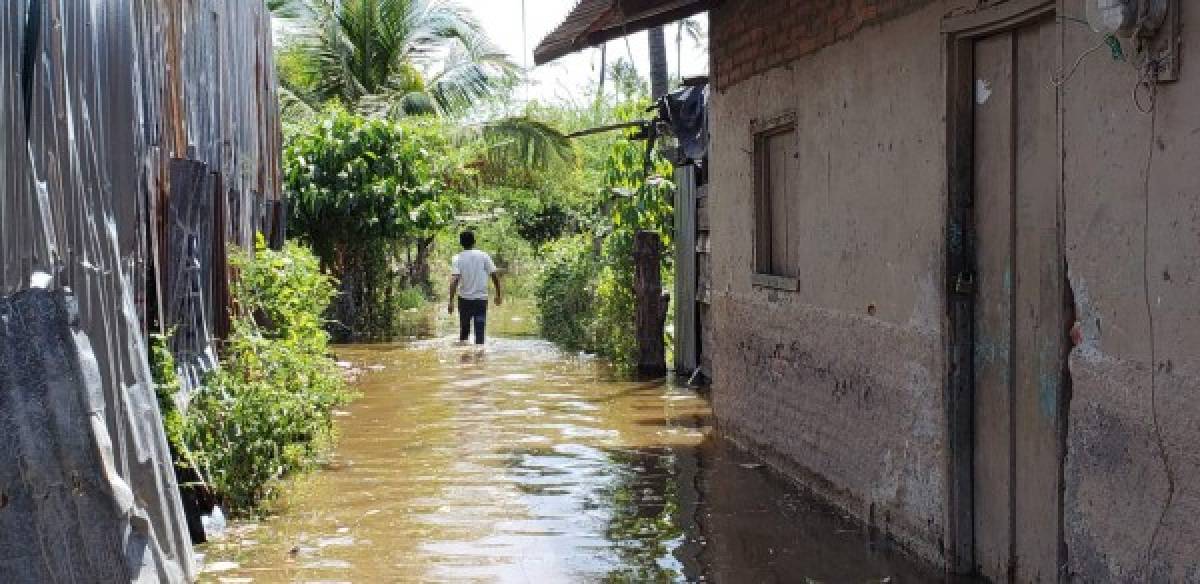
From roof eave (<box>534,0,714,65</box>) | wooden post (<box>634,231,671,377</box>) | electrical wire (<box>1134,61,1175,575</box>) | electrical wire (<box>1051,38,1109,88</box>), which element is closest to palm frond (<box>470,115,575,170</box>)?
wooden post (<box>634,231,671,377</box>)

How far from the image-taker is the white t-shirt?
60.4ft

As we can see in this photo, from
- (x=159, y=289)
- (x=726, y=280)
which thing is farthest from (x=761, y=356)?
(x=159, y=289)

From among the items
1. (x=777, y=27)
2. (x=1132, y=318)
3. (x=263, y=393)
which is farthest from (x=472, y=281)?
(x=1132, y=318)

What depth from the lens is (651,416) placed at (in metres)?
12.2

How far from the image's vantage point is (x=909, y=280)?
6988mm

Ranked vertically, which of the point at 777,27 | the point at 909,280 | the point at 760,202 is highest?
the point at 777,27

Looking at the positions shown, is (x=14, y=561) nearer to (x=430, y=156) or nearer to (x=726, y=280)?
(x=726, y=280)

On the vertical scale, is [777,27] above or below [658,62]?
below

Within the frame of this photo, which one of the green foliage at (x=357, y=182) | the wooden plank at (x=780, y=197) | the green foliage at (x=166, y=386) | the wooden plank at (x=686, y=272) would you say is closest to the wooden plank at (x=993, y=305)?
the wooden plank at (x=780, y=197)

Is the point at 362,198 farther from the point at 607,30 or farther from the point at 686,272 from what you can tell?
the point at 607,30

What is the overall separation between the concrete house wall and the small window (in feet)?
0.30

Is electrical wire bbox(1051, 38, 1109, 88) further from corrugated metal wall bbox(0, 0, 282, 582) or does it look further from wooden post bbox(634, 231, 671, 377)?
wooden post bbox(634, 231, 671, 377)

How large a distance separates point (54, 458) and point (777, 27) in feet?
18.8

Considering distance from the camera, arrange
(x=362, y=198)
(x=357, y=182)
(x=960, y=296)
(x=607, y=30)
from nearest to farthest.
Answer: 1. (x=960, y=296)
2. (x=607, y=30)
3. (x=362, y=198)
4. (x=357, y=182)
